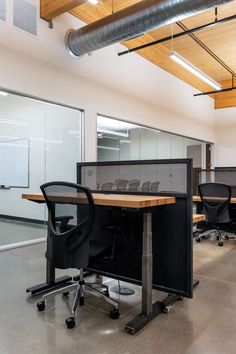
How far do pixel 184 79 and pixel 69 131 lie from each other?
469cm

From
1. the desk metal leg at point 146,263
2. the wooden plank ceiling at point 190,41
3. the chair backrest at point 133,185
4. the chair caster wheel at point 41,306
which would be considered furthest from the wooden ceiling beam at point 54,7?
the chair caster wheel at point 41,306

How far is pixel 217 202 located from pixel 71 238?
133 inches

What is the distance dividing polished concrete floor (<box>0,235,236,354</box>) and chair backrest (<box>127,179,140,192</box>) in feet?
3.23

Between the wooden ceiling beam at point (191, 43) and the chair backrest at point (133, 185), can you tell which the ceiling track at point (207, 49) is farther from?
the chair backrest at point (133, 185)

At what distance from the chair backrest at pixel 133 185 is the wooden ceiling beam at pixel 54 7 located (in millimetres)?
3114

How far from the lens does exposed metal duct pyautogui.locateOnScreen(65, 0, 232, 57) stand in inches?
150

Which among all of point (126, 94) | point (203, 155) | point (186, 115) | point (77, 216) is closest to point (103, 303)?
point (77, 216)

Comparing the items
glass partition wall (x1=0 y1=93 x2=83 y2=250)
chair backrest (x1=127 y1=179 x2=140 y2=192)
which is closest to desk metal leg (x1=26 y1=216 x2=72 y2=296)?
chair backrest (x1=127 y1=179 x2=140 y2=192)

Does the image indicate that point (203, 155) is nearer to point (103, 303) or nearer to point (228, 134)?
point (228, 134)

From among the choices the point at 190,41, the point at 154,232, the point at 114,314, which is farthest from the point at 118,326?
the point at 190,41

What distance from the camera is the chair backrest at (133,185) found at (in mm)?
2751

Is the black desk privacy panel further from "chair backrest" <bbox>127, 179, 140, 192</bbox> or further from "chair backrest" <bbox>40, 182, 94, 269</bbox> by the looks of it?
"chair backrest" <bbox>40, 182, 94, 269</bbox>

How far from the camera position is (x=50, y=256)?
2287mm

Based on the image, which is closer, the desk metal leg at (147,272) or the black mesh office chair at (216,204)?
the desk metal leg at (147,272)
